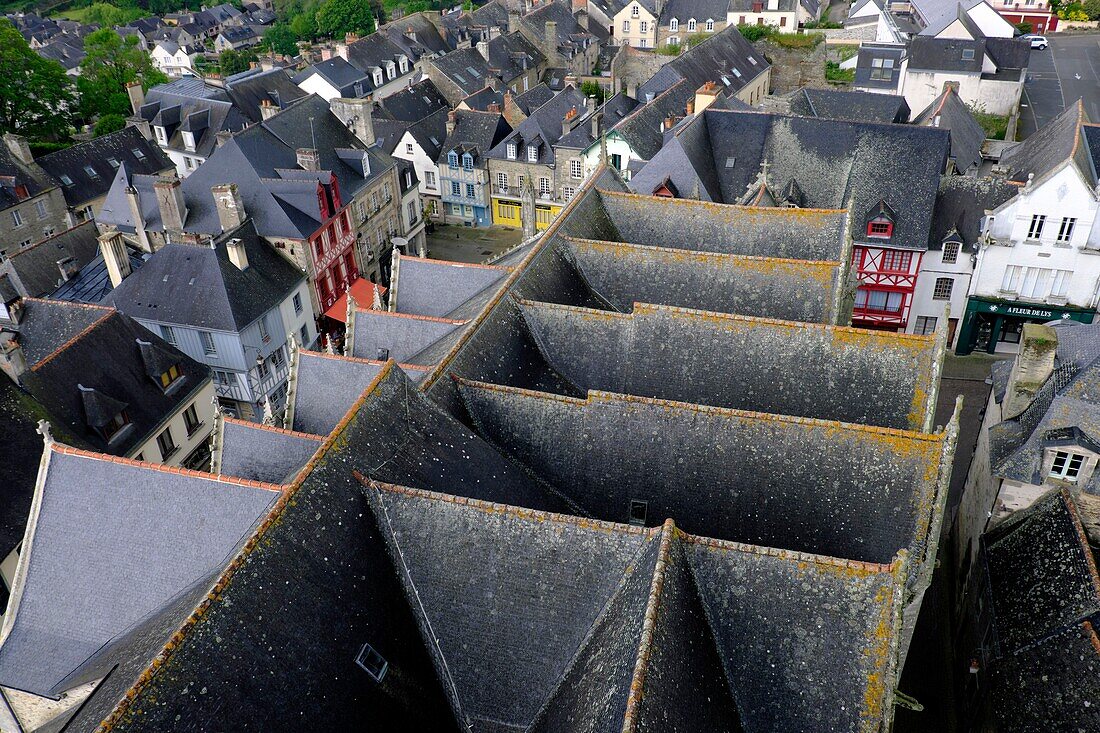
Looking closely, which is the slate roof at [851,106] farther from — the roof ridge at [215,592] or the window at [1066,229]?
the roof ridge at [215,592]

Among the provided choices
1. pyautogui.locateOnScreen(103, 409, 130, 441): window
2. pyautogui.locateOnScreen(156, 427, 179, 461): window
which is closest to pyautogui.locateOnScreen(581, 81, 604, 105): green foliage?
pyautogui.locateOnScreen(156, 427, 179, 461): window

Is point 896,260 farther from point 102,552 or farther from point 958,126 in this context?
point 102,552

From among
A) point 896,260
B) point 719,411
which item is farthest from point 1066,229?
point 719,411

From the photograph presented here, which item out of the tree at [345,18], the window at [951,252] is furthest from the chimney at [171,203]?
the tree at [345,18]

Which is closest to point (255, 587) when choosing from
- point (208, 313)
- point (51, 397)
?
point (51, 397)

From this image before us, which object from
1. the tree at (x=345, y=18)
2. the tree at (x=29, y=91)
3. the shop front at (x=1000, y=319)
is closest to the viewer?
the shop front at (x=1000, y=319)
